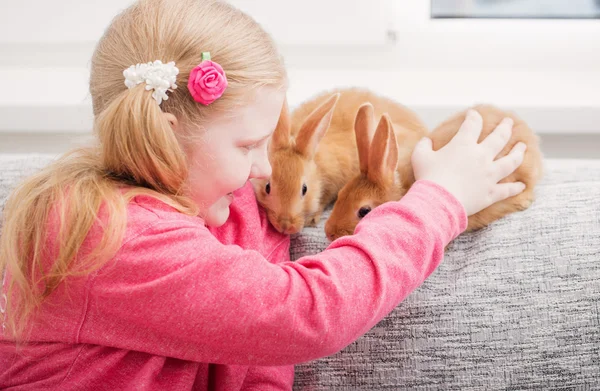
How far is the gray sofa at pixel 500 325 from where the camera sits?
100cm

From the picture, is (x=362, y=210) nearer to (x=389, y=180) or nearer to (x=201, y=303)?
(x=389, y=180)

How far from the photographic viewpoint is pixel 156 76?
0.84m

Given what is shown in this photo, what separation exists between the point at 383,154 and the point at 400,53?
724 millimetres

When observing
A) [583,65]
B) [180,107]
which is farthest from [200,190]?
[583,65]

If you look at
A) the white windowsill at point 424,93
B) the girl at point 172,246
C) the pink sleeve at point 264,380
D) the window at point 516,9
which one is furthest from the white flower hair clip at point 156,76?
the window at point 516,9

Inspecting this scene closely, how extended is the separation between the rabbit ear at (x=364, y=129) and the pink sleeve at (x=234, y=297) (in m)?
0.22

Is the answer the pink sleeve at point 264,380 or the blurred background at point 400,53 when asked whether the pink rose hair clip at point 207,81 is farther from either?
the blurred background at point 400,53

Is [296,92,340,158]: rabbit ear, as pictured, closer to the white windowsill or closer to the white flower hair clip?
the white flower hair clip

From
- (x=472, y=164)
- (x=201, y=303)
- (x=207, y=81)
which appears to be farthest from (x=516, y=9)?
(x=201, y=303)

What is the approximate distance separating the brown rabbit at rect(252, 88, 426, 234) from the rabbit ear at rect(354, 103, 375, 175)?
0.18 ft

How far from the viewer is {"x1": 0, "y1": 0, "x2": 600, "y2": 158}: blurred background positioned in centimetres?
161

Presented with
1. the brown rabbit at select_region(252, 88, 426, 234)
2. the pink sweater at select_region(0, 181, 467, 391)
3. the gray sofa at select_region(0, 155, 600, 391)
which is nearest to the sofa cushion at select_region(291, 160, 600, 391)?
the gray sofa at select_region(0, 155, 600, 391)

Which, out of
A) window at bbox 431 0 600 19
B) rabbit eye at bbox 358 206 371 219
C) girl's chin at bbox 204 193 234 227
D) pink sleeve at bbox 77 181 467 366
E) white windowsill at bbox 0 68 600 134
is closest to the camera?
pink sleeve at bbox 77 181 467 366

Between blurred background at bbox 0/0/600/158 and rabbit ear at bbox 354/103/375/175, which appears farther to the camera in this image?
blurred background at bbox 0/0/600/158
